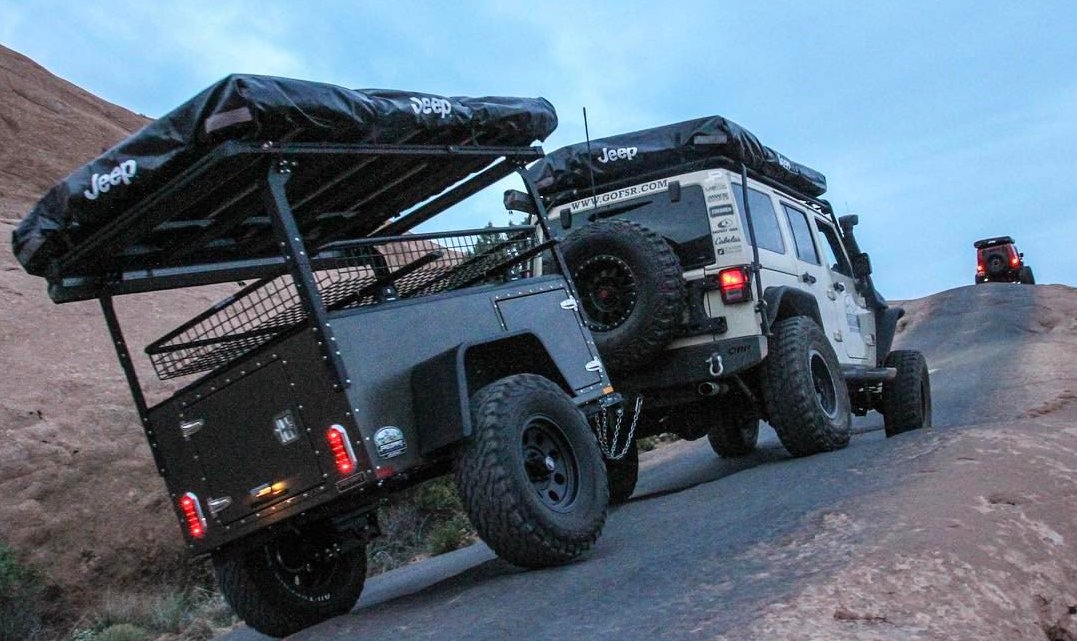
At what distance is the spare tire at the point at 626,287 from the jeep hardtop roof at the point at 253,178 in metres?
1.32

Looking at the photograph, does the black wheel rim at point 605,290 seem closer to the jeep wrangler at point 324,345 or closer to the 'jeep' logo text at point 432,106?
the jeep wrangler at point 324,345

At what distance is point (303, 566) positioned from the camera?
21.5ft

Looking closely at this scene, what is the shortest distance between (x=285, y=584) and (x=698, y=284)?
3.98 meters

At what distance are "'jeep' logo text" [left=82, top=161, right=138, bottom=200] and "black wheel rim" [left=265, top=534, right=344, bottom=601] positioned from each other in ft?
6.80

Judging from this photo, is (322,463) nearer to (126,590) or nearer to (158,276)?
(158,276)

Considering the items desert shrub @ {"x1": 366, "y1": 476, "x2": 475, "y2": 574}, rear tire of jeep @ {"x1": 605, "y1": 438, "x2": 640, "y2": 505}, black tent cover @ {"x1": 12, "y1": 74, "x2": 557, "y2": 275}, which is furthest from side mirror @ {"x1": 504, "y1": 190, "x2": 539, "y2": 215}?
desert shrub @ {"x1": 366, "y1": 476, "x2": 475, "y2": 574}

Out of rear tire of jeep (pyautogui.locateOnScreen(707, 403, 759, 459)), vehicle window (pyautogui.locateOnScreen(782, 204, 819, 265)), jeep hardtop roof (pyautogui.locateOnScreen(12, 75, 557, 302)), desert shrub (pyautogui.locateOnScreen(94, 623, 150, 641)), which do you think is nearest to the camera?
jeep hardtop roof (pyautogui.locateOnScreen(12, 75, 557, 302))

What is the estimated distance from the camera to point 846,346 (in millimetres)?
10867

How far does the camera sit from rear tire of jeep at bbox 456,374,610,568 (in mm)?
5613

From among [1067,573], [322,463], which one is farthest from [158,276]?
[1067,573]

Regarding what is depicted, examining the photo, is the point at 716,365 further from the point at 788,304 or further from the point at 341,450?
the point at 341,450

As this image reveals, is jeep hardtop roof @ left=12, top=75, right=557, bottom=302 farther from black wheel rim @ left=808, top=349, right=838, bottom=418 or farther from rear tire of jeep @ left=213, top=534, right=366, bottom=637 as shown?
black wheel rim @ left=808, top=349, right=838, bottom=418

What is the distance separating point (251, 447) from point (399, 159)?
1.83 metres

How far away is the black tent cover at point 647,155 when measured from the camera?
922cm
